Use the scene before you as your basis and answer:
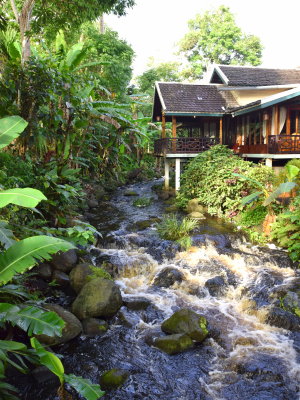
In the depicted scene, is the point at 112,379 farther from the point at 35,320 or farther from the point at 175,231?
the point at 175,231

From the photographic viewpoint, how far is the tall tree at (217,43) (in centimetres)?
3481

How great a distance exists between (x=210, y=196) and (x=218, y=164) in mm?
1751

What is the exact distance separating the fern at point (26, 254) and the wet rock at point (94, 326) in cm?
319

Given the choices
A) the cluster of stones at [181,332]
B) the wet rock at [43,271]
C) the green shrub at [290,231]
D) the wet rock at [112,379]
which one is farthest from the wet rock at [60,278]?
the green shrub at [290,231]

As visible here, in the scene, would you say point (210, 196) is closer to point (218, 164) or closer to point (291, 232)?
point (218, 164)

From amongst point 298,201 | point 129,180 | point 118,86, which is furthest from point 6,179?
point 129,180

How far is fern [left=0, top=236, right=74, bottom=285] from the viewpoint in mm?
3345

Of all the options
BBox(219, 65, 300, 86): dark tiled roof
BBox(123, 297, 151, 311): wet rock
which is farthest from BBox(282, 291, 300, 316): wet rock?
BBox(219, 65, 300, 86): dark tiled roof

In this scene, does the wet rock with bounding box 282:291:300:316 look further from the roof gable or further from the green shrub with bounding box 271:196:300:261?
the roof gable

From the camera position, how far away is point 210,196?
13.5m

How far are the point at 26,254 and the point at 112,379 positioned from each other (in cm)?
277

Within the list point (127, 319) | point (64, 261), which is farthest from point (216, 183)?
point (127, 319)

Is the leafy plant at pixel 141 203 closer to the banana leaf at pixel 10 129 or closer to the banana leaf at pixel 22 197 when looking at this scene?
the banana leaf at pixel 10 129

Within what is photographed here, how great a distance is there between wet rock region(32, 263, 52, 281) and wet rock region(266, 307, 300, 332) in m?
4.89
